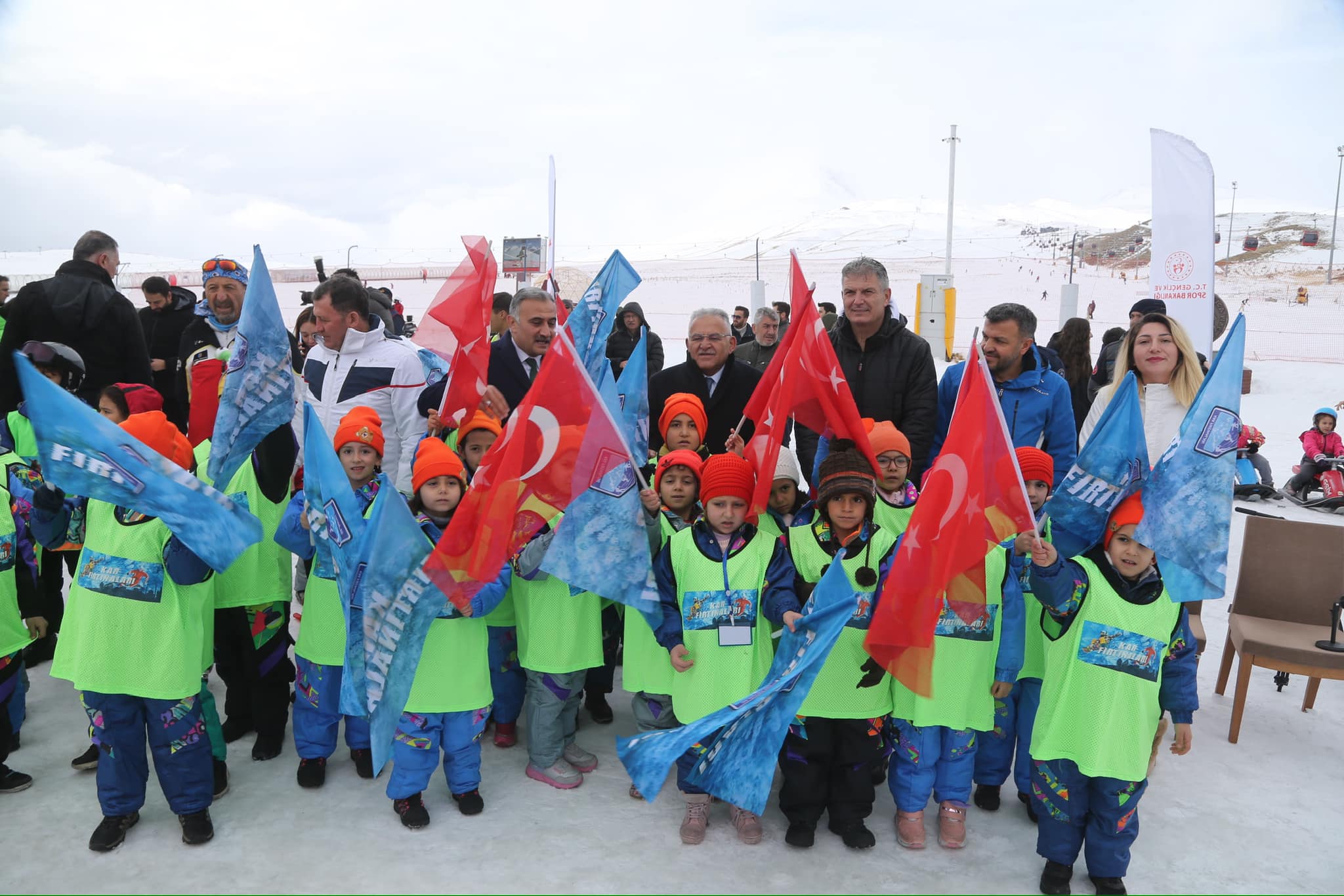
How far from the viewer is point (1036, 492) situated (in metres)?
3.88

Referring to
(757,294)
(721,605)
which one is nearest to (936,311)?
(757,294)

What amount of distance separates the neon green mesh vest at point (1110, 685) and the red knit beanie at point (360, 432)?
9.30ft

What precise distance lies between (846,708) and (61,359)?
3872 millimetres

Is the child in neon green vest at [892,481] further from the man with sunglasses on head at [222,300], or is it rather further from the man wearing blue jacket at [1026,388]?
the man with sunglasses on head at [222,300]

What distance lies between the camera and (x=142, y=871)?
3287 mm

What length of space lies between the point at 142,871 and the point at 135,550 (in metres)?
1.14

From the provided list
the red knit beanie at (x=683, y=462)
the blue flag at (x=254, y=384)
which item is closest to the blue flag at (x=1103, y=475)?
the red knit beanie at (x=683, y=462)

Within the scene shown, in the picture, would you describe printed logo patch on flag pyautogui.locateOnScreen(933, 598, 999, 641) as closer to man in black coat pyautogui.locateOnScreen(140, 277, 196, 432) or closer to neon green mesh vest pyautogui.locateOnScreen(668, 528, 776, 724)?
neon green mesh vest pyautogui.locateOnScreen(668, 528, 776, 724)

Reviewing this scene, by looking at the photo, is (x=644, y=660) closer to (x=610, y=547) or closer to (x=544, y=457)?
(x=610, y=547)

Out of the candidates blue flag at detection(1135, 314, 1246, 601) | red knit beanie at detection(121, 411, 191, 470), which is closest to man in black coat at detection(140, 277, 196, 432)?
red knit beanie at detection(121, 411, 191, 470)

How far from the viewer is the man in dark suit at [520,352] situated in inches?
193

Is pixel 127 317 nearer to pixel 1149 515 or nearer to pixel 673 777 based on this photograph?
pixel 673 777

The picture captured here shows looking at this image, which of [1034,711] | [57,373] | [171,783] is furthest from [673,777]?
[57,373]

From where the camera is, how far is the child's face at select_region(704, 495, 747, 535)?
11.9 ft
